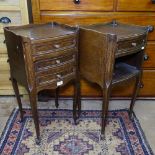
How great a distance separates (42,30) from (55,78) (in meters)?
0.32

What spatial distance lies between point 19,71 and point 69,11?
0.60 m

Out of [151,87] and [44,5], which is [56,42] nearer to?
[44,5]

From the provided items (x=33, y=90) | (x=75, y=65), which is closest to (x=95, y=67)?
(x=75, y=65)

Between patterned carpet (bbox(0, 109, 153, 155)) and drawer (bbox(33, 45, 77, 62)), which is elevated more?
drawer (bbox(33, 45, 77, 62))

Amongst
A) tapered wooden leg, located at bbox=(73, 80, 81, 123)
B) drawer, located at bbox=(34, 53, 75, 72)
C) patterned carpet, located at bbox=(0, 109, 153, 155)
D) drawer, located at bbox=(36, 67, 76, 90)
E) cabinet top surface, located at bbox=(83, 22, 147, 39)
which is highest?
cabinet top surface, located at bbox=(83, 22, 147, 39)

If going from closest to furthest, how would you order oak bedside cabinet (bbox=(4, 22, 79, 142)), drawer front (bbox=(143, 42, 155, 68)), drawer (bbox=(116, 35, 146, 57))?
1. oak bedside cabinet (bbox=(4, 22, 79, 142))
2. drawer (bbox=(116, 35, 146, 57))
3. drawer front (bbox=(143, 42, 155, 68))

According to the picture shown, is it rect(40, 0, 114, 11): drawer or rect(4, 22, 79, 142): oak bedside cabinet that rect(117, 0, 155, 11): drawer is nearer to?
rect(40, 0, 114, 11): drawer

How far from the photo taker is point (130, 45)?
4.41 feet

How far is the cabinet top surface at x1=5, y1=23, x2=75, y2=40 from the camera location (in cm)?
126

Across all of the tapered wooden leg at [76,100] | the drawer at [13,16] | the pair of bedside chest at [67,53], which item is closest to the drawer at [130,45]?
the pair of bedside chest at [67,53]

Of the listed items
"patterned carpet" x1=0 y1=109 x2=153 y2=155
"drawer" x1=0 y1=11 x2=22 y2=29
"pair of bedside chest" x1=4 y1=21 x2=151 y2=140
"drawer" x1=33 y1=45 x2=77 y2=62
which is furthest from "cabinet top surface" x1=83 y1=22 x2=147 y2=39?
"patterned carpet" x1=0 y1=109 x2=153 y2=155

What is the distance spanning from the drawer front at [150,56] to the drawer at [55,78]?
0.70 m

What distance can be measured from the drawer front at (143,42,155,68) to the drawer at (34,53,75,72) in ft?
2.36

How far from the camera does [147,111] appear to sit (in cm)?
188
